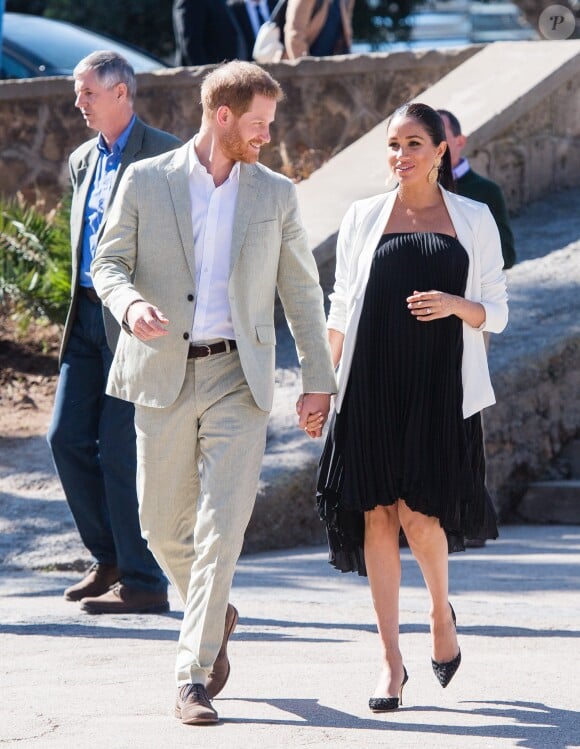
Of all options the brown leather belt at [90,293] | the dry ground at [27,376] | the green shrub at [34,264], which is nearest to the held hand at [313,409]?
the brown leather belt at [90,293]

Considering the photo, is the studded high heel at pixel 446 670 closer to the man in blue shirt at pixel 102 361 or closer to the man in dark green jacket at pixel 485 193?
the man in blue shirt at pixel 102 361

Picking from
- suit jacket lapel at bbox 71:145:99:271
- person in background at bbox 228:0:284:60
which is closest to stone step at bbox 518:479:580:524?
suit jacket lapel at bbox 71:145:99:271

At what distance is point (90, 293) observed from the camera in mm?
6043

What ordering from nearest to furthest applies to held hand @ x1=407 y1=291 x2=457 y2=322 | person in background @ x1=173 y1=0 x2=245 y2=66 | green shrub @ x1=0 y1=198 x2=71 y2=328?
held hand @ x1=407 y1=291 x2=457 y2=322 < green shrub @ x1=0 y1=198 x2=71 y2=328 < person in background @ x1=173 y1=0 x2=245 y2=66

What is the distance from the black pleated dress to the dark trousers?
58.1 inches

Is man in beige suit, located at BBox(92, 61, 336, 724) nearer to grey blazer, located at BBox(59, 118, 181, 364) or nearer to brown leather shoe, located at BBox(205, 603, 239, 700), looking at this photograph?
brown leather shoe, located at BBox(205, 603, 239, 700)

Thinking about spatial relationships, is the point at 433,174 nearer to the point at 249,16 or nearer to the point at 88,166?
the point at 88,166

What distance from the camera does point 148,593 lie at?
20.0 ft

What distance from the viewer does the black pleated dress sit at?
186 inches

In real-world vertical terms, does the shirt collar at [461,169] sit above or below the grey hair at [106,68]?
below

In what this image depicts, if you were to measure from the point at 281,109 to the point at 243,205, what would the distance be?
22.4 ft

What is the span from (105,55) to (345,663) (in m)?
2.48

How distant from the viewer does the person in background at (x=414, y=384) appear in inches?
186

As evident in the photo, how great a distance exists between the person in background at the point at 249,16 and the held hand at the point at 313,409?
27.3ft
